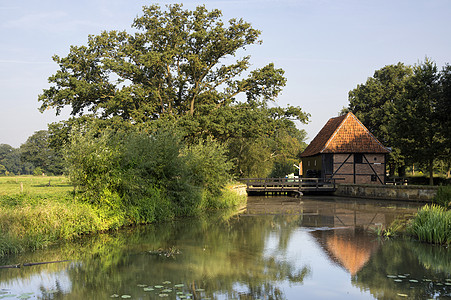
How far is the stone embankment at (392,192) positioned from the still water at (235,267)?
597 inches

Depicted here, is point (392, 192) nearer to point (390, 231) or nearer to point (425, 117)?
point (425, 117)

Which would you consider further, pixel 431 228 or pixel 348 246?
pixel 431 228

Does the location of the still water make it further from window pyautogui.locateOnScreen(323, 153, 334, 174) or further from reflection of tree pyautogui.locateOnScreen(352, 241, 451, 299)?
window pyautogui.locateOnScreen(323, 153, 334, 174)

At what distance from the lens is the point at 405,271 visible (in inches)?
389

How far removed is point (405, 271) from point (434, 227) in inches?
170

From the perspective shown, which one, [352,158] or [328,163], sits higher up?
[352,158]

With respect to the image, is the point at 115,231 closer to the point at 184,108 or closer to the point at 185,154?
the point at 185,154

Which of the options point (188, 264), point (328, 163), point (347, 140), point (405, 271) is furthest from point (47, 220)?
point (347, 140)

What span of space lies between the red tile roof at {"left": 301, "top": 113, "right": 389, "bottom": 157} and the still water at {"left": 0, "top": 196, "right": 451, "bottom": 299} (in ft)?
86.7

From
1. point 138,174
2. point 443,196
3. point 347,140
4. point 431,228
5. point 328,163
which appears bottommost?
point 431,228

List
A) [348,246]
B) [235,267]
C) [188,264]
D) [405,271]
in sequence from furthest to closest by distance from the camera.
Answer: [348,246]
[188,264]
[235,267]
[405,271]

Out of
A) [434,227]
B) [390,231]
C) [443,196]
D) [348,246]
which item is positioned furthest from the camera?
[443,196]

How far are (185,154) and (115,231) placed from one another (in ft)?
25.1

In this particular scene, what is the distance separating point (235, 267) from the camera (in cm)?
1034
